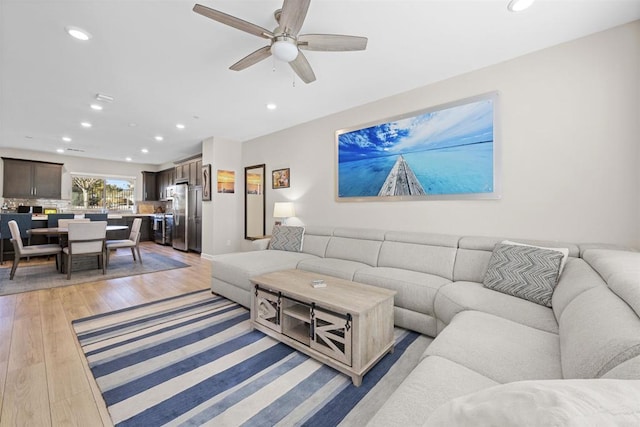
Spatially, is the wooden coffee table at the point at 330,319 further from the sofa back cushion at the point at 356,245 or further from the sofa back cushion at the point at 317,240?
A: the sofa back cushion at the point at 317,240

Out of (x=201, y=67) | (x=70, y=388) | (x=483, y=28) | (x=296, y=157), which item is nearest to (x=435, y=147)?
(x=483, y=28)

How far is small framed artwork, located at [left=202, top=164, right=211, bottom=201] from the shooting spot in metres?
5.56

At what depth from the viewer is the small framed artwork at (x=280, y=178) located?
→ 4.74 m

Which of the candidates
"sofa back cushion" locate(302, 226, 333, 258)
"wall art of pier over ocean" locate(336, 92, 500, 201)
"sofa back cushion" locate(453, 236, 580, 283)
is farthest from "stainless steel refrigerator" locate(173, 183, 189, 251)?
"sofa back cushion" locate(453, 236, 580, 283)

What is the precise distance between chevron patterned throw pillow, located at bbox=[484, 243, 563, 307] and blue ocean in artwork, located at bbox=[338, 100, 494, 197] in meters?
0.86

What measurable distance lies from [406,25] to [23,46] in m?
3.35

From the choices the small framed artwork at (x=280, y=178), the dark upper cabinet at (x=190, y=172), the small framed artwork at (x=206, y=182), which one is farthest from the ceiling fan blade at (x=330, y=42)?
the dark upper cabinet at (x=190, y=172)

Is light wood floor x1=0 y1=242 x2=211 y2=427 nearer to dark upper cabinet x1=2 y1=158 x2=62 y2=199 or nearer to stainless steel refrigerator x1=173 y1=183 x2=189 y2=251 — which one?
stainless steel refrigerator x1=173 y1=183 x2=189 y2=251

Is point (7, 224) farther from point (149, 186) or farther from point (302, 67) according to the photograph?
point (302, 67)

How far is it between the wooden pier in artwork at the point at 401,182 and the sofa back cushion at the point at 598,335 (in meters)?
2.09

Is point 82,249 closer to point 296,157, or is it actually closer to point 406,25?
point 296,157

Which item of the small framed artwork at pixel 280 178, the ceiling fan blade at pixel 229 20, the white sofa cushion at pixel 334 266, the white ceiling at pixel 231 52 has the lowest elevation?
the white sofa cushion at pixel 334 266

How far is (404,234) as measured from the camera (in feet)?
10.2

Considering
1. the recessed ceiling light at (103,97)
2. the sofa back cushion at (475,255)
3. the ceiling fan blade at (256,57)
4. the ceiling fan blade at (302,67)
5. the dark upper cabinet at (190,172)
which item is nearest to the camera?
the ceiling fan blade at (256,57)
